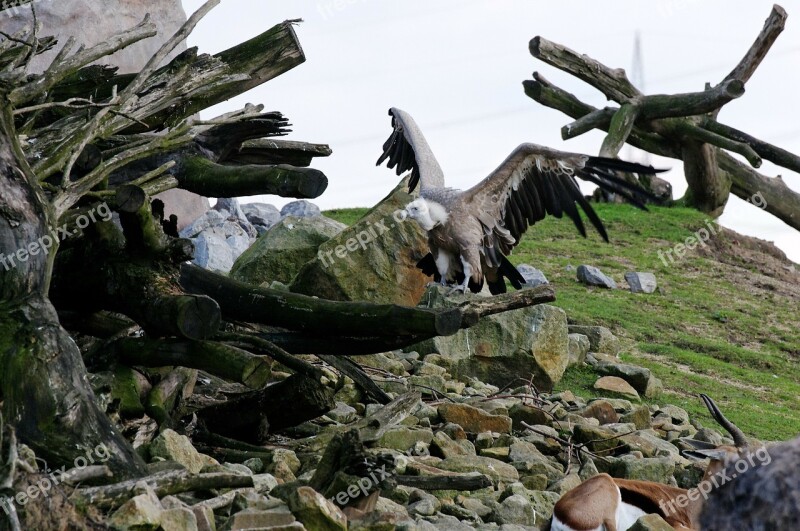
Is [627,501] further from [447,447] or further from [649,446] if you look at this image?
[649,446]

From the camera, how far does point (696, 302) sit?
1396 cm

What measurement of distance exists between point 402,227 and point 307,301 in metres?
3.95

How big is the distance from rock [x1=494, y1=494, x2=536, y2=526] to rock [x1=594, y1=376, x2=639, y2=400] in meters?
4.44

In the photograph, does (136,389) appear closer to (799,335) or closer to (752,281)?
(799,335)

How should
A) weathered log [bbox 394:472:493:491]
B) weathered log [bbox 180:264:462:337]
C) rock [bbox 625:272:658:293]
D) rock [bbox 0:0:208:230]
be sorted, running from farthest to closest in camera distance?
rock [bbox 625:272:658:293] → rock [bbox 0:0:208:230] → weathered log [bbox 180:264:462:337] → weathered log [bbox 394:472:493:491]

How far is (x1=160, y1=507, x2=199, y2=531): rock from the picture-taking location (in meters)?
3.76

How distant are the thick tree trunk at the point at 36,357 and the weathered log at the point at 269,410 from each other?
4.80 ft

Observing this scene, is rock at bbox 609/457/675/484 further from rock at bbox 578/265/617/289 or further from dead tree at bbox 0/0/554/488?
rock at bbox 578/265/617/289

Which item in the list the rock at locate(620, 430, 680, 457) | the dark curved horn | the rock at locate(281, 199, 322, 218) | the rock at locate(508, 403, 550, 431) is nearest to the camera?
the dark curved horn

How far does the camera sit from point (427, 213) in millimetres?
7652

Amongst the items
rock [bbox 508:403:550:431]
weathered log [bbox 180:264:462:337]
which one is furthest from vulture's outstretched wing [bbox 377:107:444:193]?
weathered log [bbox 180:264:462:337]

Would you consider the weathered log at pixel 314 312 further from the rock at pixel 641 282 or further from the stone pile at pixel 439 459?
the rock at pixel 641 282

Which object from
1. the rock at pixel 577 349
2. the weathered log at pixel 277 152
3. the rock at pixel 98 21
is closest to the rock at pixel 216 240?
the rock at pixel 98 21

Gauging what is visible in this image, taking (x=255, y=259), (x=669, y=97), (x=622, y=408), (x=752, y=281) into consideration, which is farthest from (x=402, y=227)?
(x=752, y=281)
